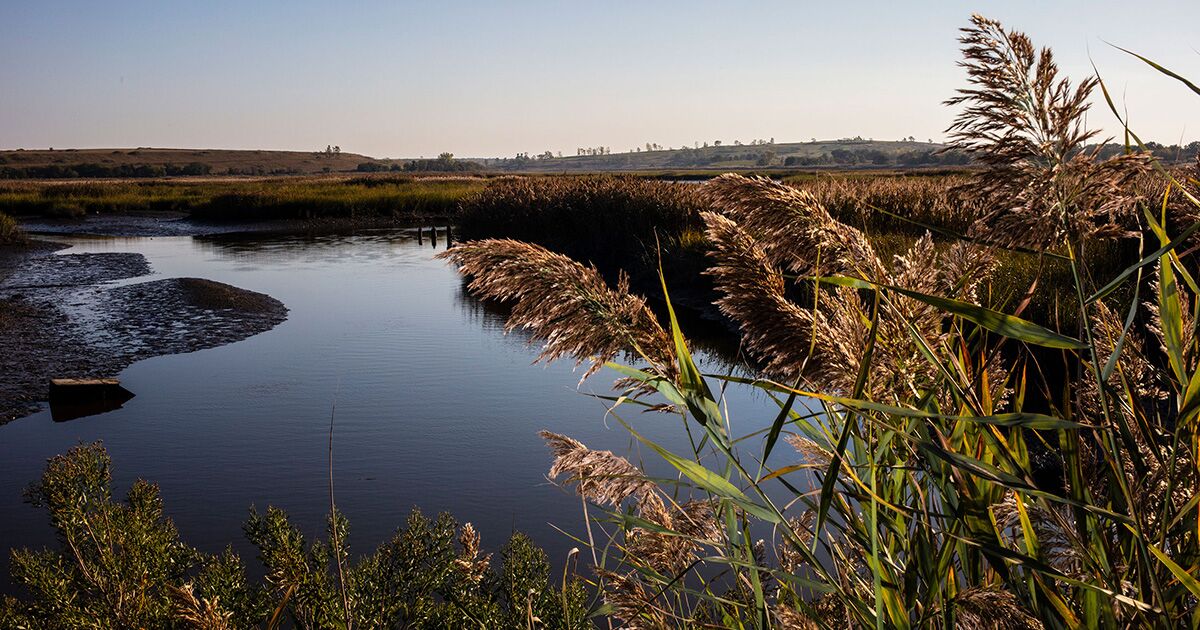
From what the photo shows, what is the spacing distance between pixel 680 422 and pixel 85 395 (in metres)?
6.27

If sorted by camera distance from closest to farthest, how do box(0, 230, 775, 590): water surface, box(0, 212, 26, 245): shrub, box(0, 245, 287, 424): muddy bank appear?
1. box(0, 230, 775, 590): water surface
2. box(0, 245, 287, 424): muddy bank
3. box(0, 212, 26, 245): shrub

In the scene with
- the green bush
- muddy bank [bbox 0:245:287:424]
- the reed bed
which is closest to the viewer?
the green bush

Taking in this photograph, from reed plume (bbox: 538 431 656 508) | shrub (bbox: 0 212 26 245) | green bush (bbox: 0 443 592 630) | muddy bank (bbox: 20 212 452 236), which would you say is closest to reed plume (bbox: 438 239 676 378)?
reed plume (bbox: 538 431 656 508)

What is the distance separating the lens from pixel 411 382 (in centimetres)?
1045

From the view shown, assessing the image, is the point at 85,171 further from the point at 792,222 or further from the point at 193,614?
the point at 792,222

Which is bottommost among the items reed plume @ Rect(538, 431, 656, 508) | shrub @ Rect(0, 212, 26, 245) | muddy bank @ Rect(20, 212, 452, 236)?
muddy bank @ Rect(20, 212, 452, 236)

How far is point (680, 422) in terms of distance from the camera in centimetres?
828

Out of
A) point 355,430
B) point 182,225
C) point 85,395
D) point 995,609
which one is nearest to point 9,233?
point 182,225

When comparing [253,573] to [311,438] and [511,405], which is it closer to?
[311,438]

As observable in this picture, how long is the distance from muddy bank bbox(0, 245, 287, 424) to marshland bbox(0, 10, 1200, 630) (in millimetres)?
88

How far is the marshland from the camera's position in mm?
1408

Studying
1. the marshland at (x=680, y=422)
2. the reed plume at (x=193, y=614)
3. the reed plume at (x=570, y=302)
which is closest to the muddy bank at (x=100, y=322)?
the marshland at (x=680, y=422)

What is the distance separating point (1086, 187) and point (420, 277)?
1916 cm

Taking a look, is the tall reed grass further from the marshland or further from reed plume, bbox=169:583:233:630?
reed plume, bbox=169:583:233:630
